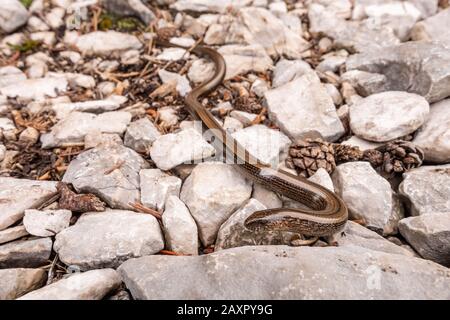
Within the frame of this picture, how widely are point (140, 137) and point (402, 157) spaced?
233 cm

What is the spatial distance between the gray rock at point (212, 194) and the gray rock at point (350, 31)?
2.50 meters

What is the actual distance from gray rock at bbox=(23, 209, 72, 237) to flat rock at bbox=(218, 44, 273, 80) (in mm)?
2446

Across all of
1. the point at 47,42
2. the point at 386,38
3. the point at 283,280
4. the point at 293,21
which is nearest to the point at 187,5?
the point at 293,21

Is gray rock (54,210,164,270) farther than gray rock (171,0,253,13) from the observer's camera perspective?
No

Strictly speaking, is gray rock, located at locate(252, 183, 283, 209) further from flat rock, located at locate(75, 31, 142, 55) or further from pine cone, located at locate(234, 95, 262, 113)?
flat rock, located at locate(75, 31, 142, 55)

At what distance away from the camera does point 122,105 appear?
13.2 feet

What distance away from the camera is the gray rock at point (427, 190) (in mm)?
2926

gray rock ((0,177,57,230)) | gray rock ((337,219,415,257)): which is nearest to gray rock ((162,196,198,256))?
gray rock ((0,177,57,230))

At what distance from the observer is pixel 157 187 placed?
3094 mm

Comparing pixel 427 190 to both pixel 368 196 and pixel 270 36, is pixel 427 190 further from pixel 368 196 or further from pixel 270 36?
pixel 270 36

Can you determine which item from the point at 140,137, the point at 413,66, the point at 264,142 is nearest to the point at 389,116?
the point at 413,66

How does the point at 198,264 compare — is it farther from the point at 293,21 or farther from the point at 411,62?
the point at 293,21

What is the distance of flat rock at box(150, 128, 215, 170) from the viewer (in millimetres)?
3230

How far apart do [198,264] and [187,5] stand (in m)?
3.83
